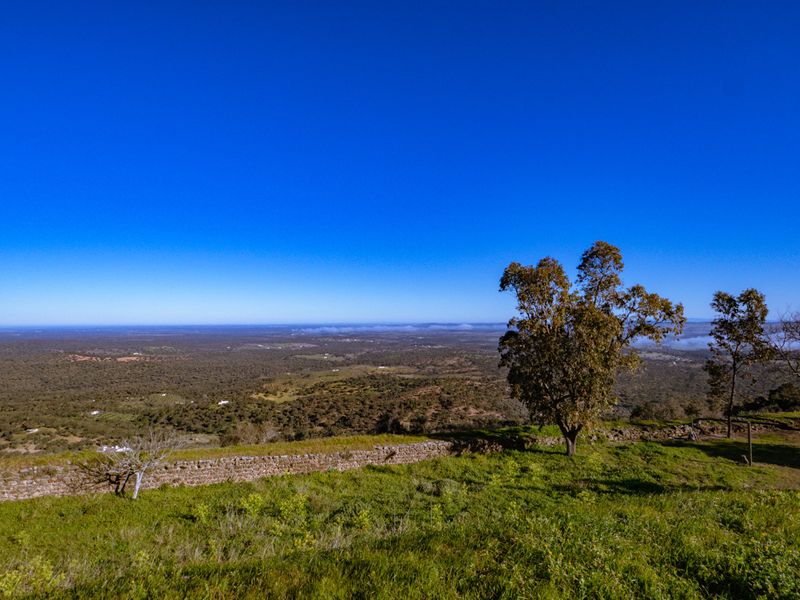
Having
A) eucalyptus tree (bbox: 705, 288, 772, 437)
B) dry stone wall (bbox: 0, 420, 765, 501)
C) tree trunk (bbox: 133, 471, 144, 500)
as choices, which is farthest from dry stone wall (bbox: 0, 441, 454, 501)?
eucalyptus tree (bbox: 705, 288, 772, 437)

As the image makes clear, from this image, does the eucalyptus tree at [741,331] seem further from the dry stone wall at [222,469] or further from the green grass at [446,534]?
the dry stone wall at [222,469]

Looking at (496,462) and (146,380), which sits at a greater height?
(496,462)

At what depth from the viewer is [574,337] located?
18.6 m

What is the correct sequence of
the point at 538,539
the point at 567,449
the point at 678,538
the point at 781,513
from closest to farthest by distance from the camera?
1. the point at 538,539
2. the point at 678,538
3. the point at 781,513
4. the point at 567,449

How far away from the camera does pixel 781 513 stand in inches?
318

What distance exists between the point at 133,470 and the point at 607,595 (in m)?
17.8

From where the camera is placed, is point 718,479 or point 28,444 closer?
point 718,479

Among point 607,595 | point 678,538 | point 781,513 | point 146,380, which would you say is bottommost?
point 146,380

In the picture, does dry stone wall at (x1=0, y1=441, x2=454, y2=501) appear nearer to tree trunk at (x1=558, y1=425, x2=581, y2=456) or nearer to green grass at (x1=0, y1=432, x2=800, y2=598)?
green grass at (x1=0, y1=432, x2=800, y2=598)

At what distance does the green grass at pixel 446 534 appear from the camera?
166 inches

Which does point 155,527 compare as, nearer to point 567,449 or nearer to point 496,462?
point 496,462

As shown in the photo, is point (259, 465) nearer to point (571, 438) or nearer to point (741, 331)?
point (571, 438)

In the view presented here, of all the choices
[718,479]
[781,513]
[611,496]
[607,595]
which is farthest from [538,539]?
[718,479]

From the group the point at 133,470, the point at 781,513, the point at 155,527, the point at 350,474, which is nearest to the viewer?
the point at 781,513
